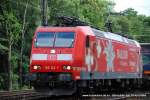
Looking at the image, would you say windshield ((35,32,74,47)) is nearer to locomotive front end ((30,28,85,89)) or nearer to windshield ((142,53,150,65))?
locomotive front end ((30,28,85,89))

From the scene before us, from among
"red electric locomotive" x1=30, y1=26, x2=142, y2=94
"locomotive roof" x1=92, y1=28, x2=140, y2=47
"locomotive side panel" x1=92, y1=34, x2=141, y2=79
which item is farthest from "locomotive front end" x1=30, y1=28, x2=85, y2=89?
"locomotive roof" x1=92, y1=28, x2=140, y2=47

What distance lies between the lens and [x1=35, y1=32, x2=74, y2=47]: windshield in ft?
69.6

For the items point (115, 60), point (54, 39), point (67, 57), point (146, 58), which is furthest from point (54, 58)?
point (146, 58)

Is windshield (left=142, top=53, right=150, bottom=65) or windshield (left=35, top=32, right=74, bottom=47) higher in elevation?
windshield (left=35, top=32, right=74, bottom=47)

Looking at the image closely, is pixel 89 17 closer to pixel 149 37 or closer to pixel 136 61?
pixel 136 61

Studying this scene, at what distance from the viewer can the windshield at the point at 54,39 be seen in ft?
69.6

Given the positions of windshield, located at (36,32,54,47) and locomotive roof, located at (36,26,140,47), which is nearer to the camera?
windshield, located at (36,32,54,47)

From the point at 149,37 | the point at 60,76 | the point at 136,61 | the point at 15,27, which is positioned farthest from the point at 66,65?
the point at 149,37

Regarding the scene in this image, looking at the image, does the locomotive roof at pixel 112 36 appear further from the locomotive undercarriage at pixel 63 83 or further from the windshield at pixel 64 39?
the locomotive undercarriage at pixel 63 83

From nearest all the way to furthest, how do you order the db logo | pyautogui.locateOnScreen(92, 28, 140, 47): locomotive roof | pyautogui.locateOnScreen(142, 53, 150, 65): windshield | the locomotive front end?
1. the locomotive front end
2. the db logo
3. pyautogui.locateOnScreen(92, 28, 140, 47): locomotive roof
4. pyautogui.locateOnScreen(142, 53, 150, 65): windshield

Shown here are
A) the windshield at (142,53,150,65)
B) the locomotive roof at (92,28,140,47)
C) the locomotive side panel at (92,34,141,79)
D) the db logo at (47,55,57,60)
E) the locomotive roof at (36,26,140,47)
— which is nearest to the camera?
the db logo at (47,55,57,60)

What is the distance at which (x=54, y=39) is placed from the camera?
70.3 feet

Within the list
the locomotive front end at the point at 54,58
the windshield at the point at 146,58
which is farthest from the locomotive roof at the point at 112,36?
the windshield at the point at 146,58

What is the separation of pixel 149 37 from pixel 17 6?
2481 inches
